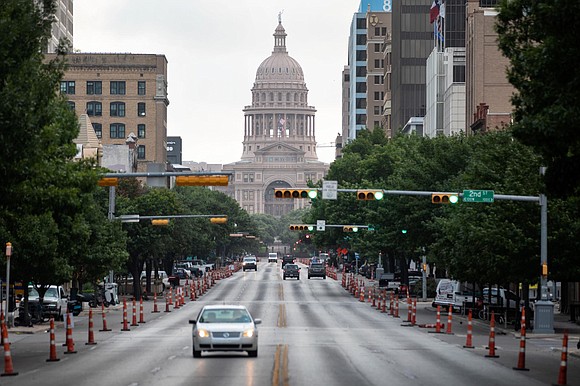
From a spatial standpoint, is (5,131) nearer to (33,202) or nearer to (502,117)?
(33,202)

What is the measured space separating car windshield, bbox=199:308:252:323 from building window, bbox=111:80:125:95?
13043 cm

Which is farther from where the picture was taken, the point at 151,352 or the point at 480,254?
the point at 480,254

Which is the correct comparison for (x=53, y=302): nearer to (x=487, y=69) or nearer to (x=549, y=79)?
(x=549, y=79)

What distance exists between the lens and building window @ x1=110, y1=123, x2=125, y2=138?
16250 cm

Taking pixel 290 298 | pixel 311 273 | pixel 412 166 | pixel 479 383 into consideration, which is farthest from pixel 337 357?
pixel 311 273

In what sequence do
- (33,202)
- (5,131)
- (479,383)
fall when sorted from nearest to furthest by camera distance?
1. (5,131)
2. (479,383)
3. (33,202)

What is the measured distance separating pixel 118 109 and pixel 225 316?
13023 cm

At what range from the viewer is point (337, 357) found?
36031 millimetres

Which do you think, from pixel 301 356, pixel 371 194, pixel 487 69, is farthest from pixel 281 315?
pixel 487 69

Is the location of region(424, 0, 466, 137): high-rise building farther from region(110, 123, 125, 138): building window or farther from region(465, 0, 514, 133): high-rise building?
region(110, 123, 125, 138): building window

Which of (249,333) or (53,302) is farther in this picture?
(53,302)

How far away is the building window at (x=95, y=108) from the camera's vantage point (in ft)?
534

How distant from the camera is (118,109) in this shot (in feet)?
536

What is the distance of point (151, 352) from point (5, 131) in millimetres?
13445
